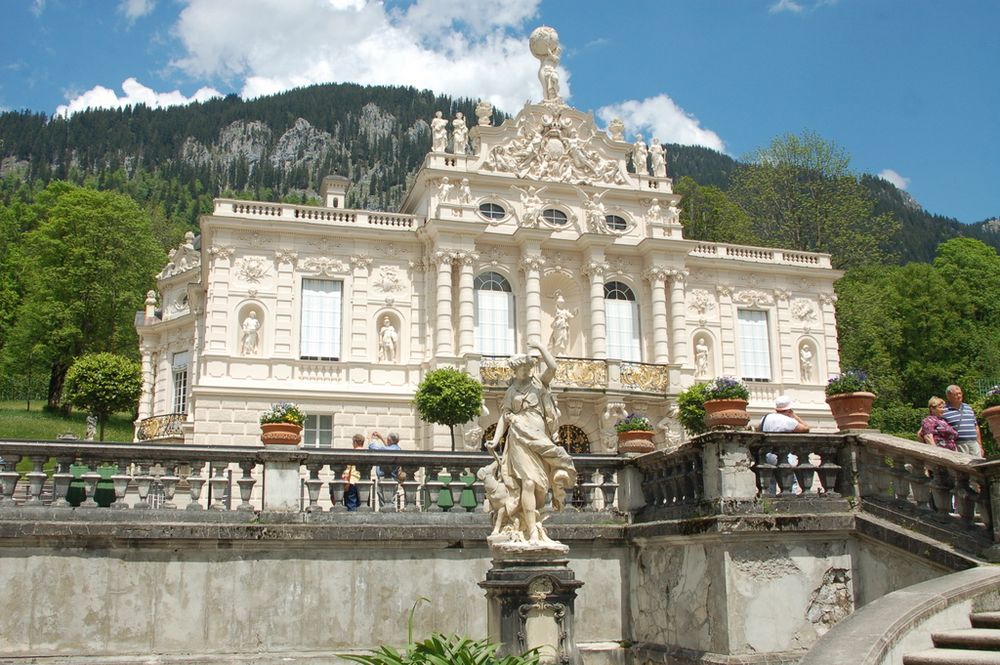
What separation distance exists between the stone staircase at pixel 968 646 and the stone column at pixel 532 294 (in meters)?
23.9

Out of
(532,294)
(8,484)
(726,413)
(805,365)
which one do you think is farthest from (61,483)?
(805,365)

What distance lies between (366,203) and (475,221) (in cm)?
13543

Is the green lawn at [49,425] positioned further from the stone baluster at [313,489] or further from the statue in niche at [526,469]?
the statue in niche at [526,469]

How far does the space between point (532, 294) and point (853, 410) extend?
2064 centimetres

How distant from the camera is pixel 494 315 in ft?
103

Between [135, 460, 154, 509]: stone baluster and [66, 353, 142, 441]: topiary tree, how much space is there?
26.4 metres

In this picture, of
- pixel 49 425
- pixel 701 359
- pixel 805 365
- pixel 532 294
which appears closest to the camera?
pixel 532 294

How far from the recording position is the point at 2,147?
171 metres

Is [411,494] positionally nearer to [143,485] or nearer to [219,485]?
[219,485]

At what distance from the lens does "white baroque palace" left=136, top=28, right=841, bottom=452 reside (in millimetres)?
28859

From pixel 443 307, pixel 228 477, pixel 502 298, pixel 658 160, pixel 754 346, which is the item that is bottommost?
pixel 228 477

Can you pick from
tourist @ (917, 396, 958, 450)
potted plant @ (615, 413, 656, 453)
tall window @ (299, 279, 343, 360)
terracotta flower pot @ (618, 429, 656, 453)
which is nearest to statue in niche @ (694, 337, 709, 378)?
tall window @ (299, 279, 343, 360)

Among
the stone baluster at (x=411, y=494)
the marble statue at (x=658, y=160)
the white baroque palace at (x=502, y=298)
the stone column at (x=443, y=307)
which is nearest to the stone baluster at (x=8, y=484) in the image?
the stone baluster at (x=411, y=494)

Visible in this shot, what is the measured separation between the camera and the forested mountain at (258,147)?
152m
